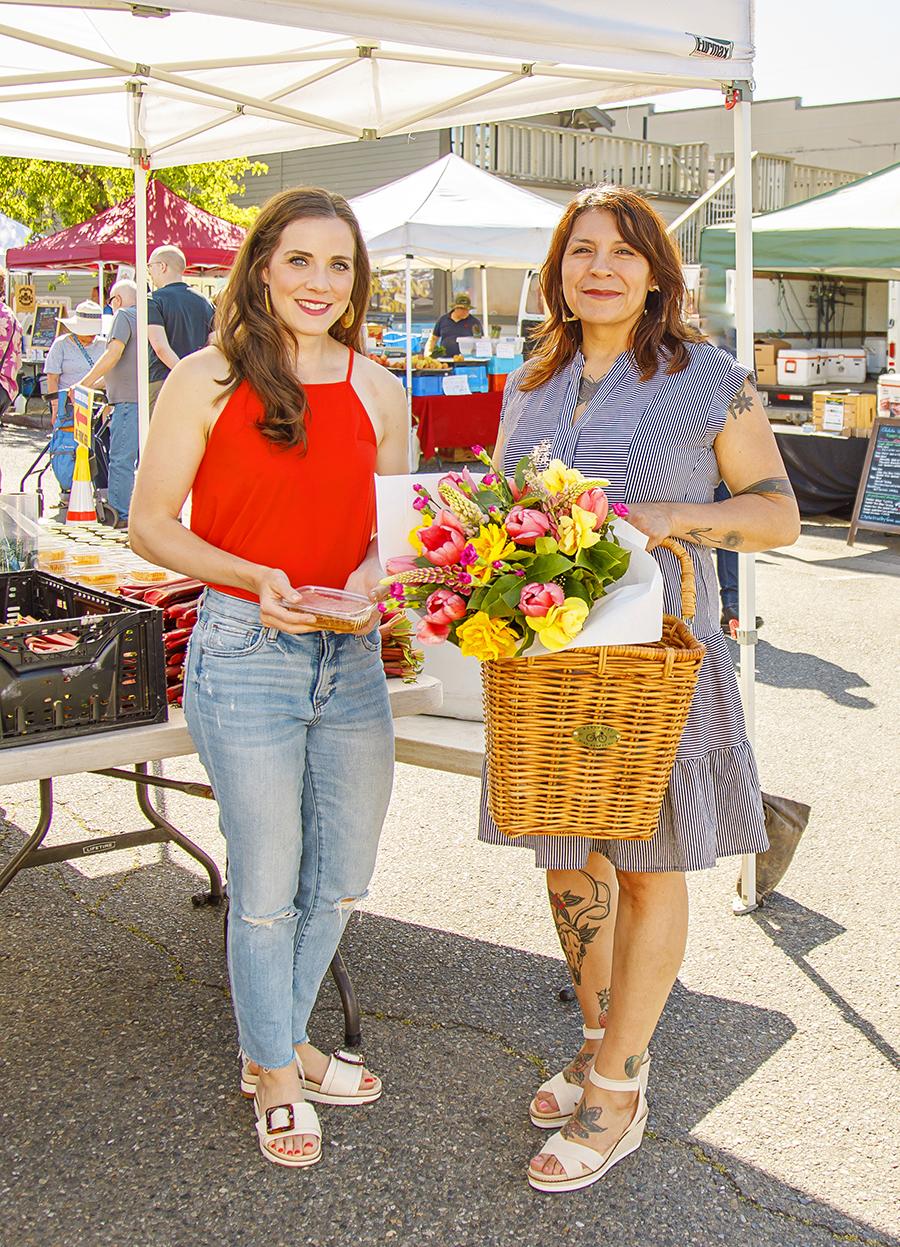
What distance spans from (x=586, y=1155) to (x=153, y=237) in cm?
1671

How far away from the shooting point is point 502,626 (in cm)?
221

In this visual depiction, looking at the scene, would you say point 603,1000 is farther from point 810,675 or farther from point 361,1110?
point 810,675

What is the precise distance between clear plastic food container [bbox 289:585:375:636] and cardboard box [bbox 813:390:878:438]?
956cm

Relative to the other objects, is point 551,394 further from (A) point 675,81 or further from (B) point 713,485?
(A) point 675,81

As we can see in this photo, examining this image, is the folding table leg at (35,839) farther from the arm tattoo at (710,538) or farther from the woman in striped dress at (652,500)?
the arm tattoo at (710,538)

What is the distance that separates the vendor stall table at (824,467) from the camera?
11188 mm

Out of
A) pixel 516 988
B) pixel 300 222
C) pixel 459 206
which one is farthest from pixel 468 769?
pixel 459 206

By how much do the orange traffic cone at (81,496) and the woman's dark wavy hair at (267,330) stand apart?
326 cm

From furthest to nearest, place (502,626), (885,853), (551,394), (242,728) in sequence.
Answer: (885,853), (551,394), (242,728), (502,626)

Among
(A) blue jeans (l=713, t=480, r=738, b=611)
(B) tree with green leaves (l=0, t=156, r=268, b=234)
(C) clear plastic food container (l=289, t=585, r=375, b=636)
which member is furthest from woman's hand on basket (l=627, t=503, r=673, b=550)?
(B) tree with green leaves (l=0, t=156, r=268, b=234)

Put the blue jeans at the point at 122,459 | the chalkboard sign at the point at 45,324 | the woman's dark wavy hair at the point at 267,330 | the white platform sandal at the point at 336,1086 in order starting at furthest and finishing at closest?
the chalkboard sign at the point at 45,324 → the blue jeans at the point at 122,459 → the white platform sandal at the point at 336,1086 → the woman's dark wavy hair at the point at 267,330

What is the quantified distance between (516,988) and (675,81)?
8.02 feet

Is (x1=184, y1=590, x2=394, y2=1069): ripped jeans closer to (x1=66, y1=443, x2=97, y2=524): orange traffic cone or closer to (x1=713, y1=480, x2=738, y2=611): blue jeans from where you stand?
(x1=66, y1=443, x2=97, y2=524): orange traffic cone

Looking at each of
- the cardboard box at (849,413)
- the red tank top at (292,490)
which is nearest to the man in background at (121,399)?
the cardboard box at (849,413)
